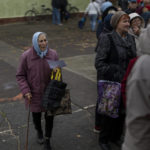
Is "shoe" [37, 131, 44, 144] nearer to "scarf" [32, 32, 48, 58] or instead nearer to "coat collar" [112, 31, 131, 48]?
"scarf" [32, 32, 48, 58]

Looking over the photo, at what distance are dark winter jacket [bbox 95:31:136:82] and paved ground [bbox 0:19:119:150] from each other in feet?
3.63

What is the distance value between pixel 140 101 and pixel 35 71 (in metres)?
2.02

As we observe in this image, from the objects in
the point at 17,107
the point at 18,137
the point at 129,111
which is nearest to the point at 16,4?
the point at 17,107

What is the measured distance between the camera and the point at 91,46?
34.7 ft

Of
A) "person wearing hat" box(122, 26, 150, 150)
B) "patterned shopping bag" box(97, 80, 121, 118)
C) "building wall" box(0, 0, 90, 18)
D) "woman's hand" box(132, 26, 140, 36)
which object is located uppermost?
"building wall" box(0, 0, 90, 18)

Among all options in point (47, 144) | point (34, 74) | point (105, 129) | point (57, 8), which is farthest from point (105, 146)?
point (57, 8)

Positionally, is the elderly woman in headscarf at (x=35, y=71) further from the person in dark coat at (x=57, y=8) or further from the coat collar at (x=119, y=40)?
the person in dark coat at (x=57, y=8)

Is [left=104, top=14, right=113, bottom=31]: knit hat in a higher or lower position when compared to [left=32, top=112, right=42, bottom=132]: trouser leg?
higher

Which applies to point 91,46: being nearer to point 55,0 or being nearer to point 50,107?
point 55,0

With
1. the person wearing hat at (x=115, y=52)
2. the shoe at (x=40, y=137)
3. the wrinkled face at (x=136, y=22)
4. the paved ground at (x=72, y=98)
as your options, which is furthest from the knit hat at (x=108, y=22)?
the shoe at (x=40, y=137)

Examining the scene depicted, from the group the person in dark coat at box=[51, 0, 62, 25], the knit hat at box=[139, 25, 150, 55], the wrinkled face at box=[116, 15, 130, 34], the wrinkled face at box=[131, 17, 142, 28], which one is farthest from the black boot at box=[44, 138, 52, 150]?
the person in dark coat at box=[51, 0, 62, 25]

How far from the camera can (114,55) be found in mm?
3539

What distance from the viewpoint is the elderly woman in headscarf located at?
140 inches

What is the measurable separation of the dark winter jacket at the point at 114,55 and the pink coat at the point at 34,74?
0.64 meters
